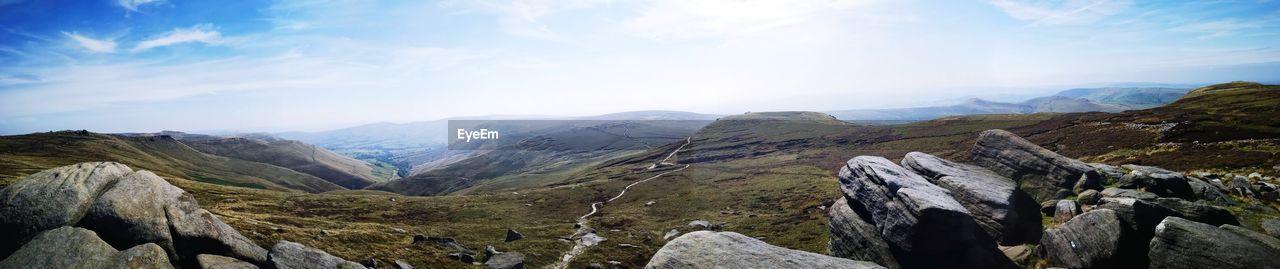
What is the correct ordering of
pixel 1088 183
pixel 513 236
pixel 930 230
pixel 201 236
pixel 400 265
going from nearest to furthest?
pixel 201 236 → pixel 930 230 → pixel 1088 183 → pixel 400 265 → pixel 513 236

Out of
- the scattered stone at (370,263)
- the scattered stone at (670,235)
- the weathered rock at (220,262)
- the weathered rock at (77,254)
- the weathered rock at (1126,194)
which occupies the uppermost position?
the weathered rock at (77,254)

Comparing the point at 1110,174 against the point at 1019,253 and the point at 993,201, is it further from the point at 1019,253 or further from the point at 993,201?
the point at 1019,253

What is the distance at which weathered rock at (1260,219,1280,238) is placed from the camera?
25.5 m

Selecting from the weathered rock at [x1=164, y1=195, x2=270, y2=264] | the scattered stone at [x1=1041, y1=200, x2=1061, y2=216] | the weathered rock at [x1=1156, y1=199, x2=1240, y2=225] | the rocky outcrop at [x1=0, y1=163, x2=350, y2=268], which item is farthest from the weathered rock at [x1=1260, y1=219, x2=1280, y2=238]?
the weathered rock at [x1=164, y1=195, x2=270, y2=264]

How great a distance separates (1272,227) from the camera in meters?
26.2

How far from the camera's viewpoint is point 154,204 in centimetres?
3042

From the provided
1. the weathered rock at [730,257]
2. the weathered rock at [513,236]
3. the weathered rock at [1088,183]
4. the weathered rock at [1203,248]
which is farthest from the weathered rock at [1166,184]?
A: the weathered rock at [513,236]

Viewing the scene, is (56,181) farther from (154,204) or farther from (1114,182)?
(1114,182)

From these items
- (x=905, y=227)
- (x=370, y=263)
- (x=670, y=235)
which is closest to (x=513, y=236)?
(x=670, y=235)

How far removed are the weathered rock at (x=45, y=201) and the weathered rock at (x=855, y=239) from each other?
49.6m

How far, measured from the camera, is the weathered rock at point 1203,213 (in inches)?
1065

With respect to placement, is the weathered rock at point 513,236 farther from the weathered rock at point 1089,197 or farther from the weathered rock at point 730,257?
the weathered rock at point 1089,197

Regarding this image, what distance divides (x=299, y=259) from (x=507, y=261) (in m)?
20.2

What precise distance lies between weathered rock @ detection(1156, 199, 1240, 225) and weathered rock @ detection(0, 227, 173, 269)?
5662 cm
